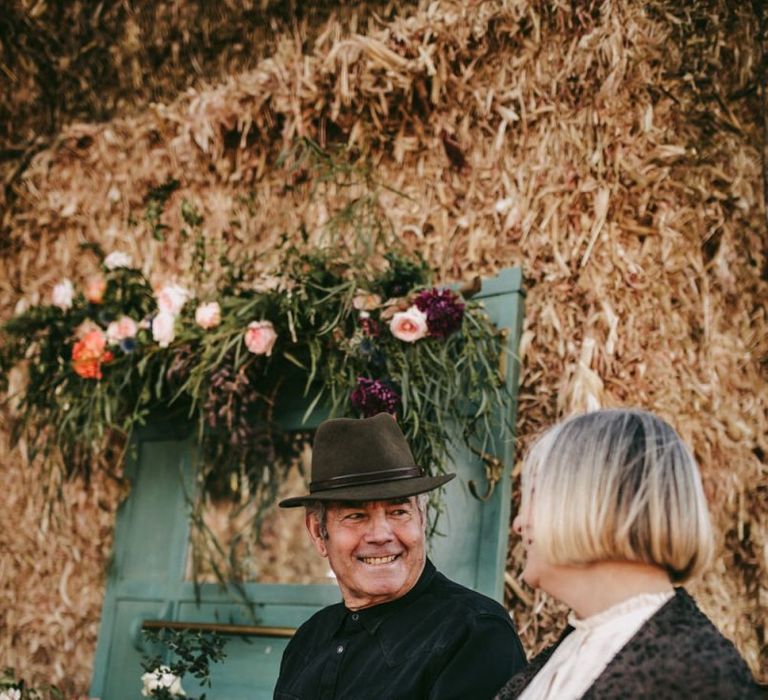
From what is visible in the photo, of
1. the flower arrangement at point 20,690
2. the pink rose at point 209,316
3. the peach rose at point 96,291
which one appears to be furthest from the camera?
the peach rose at point 96,291

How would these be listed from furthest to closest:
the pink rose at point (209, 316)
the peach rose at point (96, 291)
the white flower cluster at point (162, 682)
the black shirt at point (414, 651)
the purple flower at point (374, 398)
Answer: the peach rose at point (96, 291) → the pink rose at point (209, 316) → the purple flower at point (374, 398) → the white flower cluster at point (162, 682) → the black shirt at point (414, 651)

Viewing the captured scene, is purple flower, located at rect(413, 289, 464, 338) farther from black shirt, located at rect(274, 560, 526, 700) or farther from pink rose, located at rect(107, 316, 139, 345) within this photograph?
pink rose, located at rect(107, 316, 139, 345)

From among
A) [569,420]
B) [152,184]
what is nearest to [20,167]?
[152,184]

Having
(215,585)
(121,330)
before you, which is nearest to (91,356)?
(121,330)

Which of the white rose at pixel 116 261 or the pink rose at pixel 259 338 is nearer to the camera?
the pink rose at pixel 259 338

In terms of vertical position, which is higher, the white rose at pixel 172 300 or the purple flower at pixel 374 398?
the white rose at pixel 172 300

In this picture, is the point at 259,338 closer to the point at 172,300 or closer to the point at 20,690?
the point at 172,300

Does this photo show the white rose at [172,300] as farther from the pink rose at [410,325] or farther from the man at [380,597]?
the man at [380,597]

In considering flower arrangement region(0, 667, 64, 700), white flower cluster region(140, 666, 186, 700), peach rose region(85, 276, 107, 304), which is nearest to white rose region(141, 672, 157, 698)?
white flower cluster region(140, 666, 186, 700)

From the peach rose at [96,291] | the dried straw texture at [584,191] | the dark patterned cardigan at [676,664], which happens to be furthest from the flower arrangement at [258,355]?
the dark patterned cardigan at [676,664]

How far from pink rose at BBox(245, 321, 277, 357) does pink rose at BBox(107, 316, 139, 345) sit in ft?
1.60

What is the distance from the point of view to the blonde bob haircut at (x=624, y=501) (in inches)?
58.1

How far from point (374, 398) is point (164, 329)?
0.82 m

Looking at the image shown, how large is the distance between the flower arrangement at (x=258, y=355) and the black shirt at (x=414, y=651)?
0.70 m
